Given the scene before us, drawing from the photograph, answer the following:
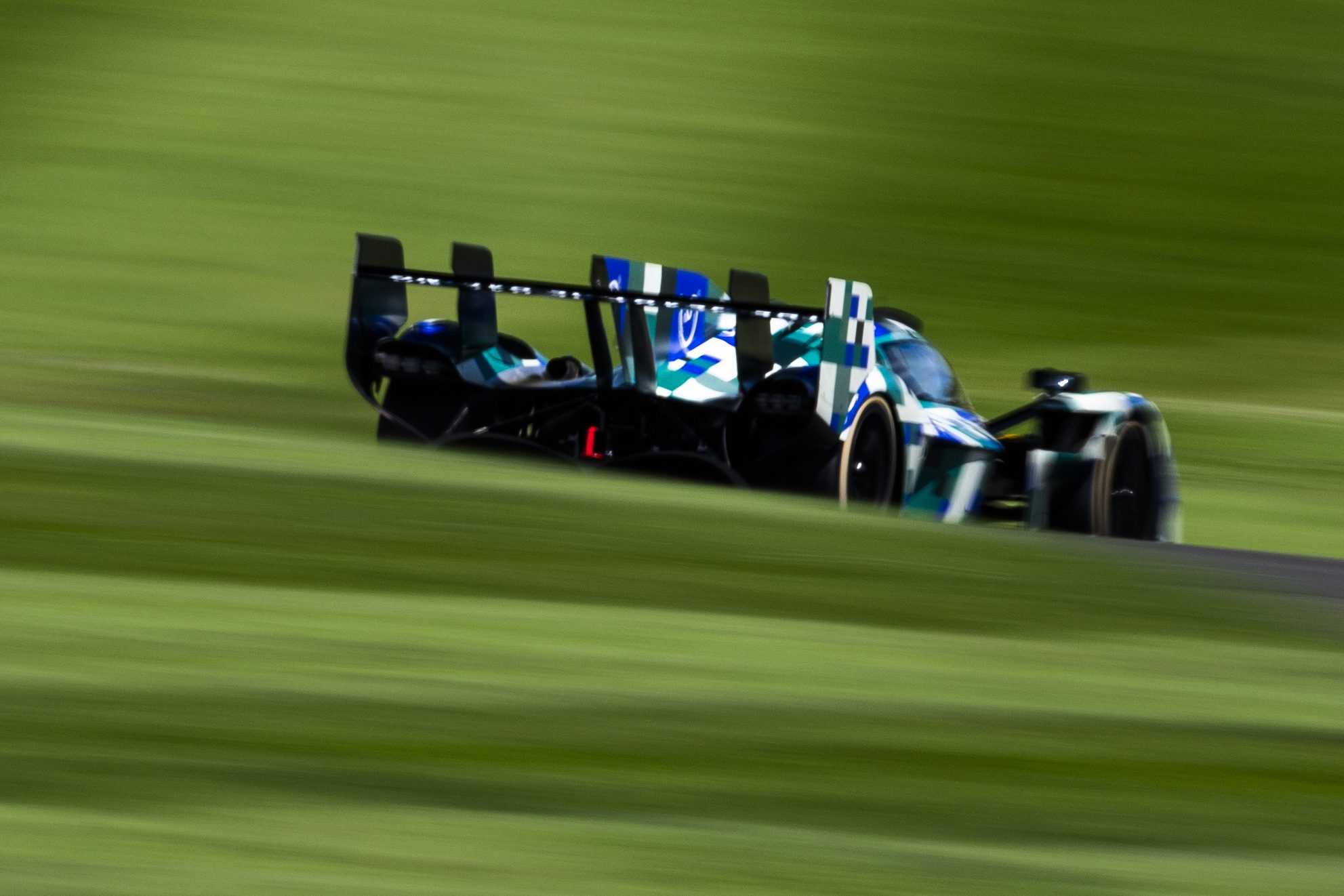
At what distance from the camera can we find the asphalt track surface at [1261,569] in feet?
24.5

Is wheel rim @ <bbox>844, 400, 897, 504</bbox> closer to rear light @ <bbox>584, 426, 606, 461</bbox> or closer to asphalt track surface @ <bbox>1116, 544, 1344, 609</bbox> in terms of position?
rear light @ <bbox>584, 426, 606, 461</bbox>

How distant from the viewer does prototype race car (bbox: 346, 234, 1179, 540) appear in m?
8.95

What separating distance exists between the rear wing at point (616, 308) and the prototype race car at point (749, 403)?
11mm

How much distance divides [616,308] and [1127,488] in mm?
3168

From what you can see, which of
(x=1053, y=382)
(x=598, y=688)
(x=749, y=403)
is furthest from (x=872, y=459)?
(x=598, y=688)

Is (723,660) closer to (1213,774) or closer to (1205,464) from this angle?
(1213,774)

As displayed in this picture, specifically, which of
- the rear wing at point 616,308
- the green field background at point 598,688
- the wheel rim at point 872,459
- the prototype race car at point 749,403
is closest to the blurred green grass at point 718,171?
the green field background at point 598,688

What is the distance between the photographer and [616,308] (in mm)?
9586

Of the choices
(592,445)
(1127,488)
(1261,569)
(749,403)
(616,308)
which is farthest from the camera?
(1127,488)

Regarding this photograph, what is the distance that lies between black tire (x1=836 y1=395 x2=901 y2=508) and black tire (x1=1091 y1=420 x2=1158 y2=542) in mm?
1666

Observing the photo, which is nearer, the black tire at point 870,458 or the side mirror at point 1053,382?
the black tire at point 870,458

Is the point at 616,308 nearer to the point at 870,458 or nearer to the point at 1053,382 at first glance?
the point at 870,458

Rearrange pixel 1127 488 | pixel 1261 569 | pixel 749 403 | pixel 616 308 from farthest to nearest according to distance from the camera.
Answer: pixel 1127 488 < pixel 616 308 < pixel 749 403 < pixel 1261 569

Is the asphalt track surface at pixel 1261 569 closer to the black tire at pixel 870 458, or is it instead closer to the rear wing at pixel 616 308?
the black tire at pixel 870 458
